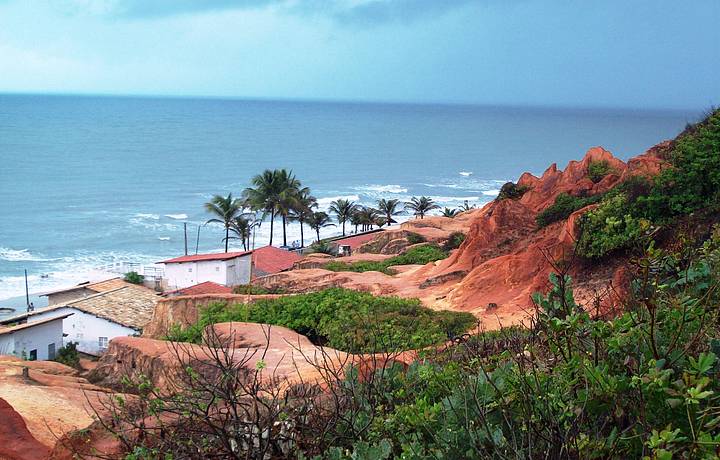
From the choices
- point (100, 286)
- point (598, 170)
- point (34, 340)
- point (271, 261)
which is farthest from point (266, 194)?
point (598, 170)

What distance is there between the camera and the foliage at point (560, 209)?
23594 millimetres

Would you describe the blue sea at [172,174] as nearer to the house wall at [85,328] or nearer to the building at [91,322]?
the building at [91,322]

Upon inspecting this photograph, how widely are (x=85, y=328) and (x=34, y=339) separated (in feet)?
13.7

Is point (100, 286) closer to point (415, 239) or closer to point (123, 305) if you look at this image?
point (123, 305)

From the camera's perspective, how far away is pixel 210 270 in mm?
38906

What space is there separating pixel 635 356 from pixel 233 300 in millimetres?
19314

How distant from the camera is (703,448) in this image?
10.3 feet

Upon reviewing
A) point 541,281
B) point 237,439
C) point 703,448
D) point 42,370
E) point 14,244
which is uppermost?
point 703,448

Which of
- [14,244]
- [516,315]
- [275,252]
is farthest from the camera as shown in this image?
[14,244]

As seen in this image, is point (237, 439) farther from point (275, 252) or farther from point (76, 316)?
point (275, 252)

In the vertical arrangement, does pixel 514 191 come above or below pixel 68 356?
above

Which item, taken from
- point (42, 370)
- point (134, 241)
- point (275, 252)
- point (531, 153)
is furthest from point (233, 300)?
point (531, 153)

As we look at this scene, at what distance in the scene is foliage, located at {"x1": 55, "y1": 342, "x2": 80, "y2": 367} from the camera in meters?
27.7

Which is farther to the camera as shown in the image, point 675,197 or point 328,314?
point 328,314
